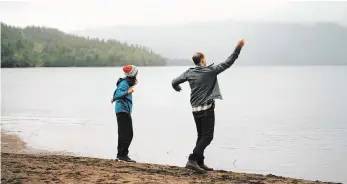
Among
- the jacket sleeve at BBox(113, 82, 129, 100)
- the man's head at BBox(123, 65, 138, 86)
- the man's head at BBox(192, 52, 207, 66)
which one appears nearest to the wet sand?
the jacket sleeve at BBox(113, 82, 129, 100)

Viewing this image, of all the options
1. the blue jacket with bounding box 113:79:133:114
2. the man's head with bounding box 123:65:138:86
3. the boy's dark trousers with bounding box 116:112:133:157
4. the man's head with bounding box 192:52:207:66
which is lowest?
the boy's dark trousers with bounding box 116:112:133:157

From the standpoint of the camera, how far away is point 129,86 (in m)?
9.81

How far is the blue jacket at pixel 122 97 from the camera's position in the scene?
9.68m

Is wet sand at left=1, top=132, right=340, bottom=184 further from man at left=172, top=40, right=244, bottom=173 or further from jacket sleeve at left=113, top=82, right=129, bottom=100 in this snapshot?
jacket sleeve at left=113, top=82, right=129, bottom=100

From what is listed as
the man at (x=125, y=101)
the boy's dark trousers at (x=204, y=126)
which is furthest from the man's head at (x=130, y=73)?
the boy's dark trousers at (x=204, y=126)

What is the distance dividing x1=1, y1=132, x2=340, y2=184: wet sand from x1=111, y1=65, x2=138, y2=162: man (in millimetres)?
546

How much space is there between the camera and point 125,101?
9.81 metres

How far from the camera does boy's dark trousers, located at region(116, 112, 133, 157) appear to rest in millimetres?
9930

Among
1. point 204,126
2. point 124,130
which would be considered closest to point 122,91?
point 124,130

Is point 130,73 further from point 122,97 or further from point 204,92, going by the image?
point 204,92

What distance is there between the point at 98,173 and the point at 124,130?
1.88m

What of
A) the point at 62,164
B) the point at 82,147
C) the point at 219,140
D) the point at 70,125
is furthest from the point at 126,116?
the point at 70,125

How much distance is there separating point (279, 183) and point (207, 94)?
181 centimetres

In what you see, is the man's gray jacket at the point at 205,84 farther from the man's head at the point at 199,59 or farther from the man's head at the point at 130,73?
the man's head at the point at 130,73
